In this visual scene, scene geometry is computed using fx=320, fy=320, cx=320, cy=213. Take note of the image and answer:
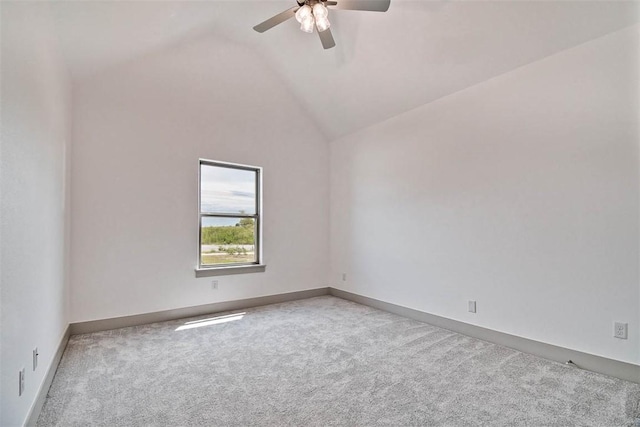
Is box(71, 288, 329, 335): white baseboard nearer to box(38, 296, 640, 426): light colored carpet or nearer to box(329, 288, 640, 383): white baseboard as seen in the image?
box(38, 296, 640, 426): light colored carpet

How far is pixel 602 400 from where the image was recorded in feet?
6.83

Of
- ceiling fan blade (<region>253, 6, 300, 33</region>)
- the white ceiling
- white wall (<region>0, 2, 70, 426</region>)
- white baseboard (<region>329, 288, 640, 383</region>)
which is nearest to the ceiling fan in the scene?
ceiling fan blade (<region>253, 6, 300, 33</region>)

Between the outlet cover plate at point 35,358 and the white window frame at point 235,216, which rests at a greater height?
the white window frame at point 235,216

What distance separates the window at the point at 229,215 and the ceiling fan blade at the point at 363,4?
8.39 feet

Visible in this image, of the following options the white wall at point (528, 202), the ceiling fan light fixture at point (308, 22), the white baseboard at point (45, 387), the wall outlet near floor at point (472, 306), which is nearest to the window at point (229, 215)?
the white baseboard at point (45, 387)

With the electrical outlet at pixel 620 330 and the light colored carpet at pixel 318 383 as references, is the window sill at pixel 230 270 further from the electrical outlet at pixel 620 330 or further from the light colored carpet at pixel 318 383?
the electrical outlet at pixel 620 330

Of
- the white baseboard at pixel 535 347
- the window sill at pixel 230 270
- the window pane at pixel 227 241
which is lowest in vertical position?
the white baseboard at pixel 535 347

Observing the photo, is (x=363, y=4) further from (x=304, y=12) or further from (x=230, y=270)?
(x=230, y=270)

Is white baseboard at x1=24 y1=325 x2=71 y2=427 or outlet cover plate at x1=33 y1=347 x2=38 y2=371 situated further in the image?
outlet cover plate at x1=33 y1=347 x2=38 y2=371

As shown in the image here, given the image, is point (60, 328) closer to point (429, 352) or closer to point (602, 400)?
point (429, 352)

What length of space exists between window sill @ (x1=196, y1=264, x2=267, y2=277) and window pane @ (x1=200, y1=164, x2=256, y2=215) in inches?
30.0

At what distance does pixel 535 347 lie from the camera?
2805 millimetres

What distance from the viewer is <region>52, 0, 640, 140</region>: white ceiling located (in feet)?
8.34

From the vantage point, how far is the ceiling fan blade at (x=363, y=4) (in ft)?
7.55
